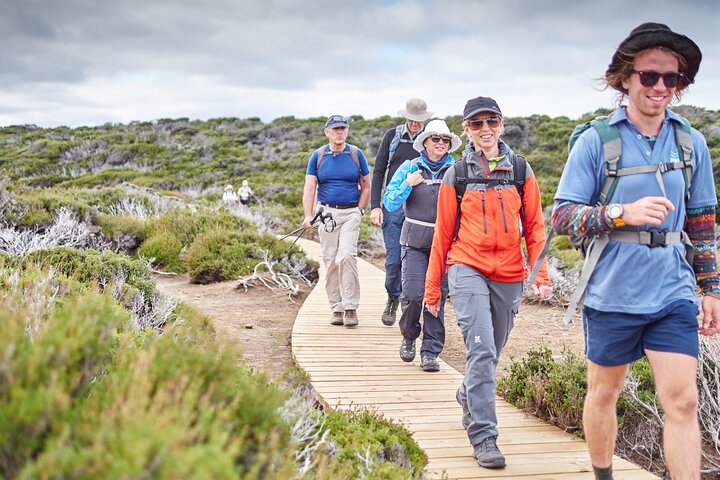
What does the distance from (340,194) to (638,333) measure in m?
4.58

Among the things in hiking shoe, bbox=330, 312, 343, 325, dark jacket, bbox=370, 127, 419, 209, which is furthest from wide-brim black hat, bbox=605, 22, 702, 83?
hiking shoe, bbox=330, 312, 343, 325

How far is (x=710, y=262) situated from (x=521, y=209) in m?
1.24

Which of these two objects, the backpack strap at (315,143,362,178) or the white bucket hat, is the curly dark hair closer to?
the white bucket hat

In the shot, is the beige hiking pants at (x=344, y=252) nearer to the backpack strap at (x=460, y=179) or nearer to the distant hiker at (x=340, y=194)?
the distant hiker at (x=340, y=194)

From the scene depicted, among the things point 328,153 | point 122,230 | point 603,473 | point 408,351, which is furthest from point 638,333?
point 122,230

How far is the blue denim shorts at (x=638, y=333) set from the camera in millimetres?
2891

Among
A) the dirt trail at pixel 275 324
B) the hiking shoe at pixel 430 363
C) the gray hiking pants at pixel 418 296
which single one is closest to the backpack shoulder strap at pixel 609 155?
the gray hiking pants at pixel 418 296

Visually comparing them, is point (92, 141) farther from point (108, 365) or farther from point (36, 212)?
point (108, 365)

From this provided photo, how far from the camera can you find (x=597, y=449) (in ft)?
10.6

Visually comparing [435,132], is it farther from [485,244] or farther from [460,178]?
[485,244]

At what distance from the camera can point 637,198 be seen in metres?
2.98

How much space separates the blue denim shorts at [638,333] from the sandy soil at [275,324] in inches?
122

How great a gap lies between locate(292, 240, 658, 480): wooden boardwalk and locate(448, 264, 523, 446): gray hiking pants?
0.96 ft

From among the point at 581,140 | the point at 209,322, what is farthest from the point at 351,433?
the point at 209,322
